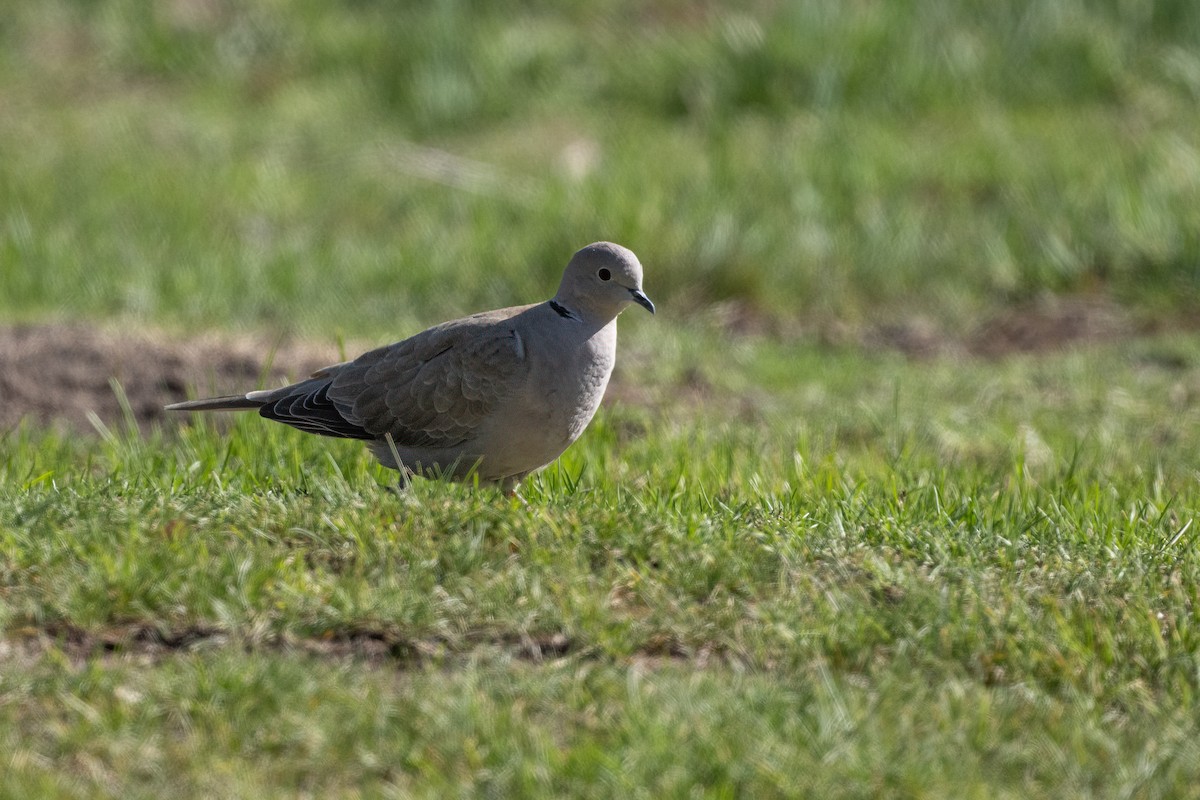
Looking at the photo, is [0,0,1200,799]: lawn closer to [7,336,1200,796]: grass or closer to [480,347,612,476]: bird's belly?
[7,336,1200,796]: grass

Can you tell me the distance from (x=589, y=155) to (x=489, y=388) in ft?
23.2

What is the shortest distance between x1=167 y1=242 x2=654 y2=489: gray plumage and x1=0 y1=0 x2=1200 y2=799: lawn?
0.17 metres

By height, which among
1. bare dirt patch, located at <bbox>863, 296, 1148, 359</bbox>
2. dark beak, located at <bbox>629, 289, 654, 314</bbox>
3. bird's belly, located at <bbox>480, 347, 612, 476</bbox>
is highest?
dark beak, located at <bbox>629, 289, 654, 314</bbox>

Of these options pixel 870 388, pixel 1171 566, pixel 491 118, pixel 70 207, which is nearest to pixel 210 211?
pixel 70 207

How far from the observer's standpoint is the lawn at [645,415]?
139 inches

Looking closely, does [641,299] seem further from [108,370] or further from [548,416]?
[108,370]

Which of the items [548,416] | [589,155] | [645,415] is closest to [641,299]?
[548,416]

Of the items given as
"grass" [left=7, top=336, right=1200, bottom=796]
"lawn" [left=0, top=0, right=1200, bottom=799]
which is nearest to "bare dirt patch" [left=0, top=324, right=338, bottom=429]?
"lawn" [left=0, top=0, right=1200, bottom=799]

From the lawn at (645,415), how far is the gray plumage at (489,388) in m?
0.17

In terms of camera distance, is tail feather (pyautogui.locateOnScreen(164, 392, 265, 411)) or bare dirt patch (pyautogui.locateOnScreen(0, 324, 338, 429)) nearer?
tail feather (pyautogui.locateOnScreen(164, 392, 265, 411))

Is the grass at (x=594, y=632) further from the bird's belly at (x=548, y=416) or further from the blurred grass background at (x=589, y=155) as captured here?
the blurred grass background at (x=589, y=155)

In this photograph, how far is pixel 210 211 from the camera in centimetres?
1098

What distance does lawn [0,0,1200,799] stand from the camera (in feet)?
11.6

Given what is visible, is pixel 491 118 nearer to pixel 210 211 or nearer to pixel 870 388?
pixel 210 211
